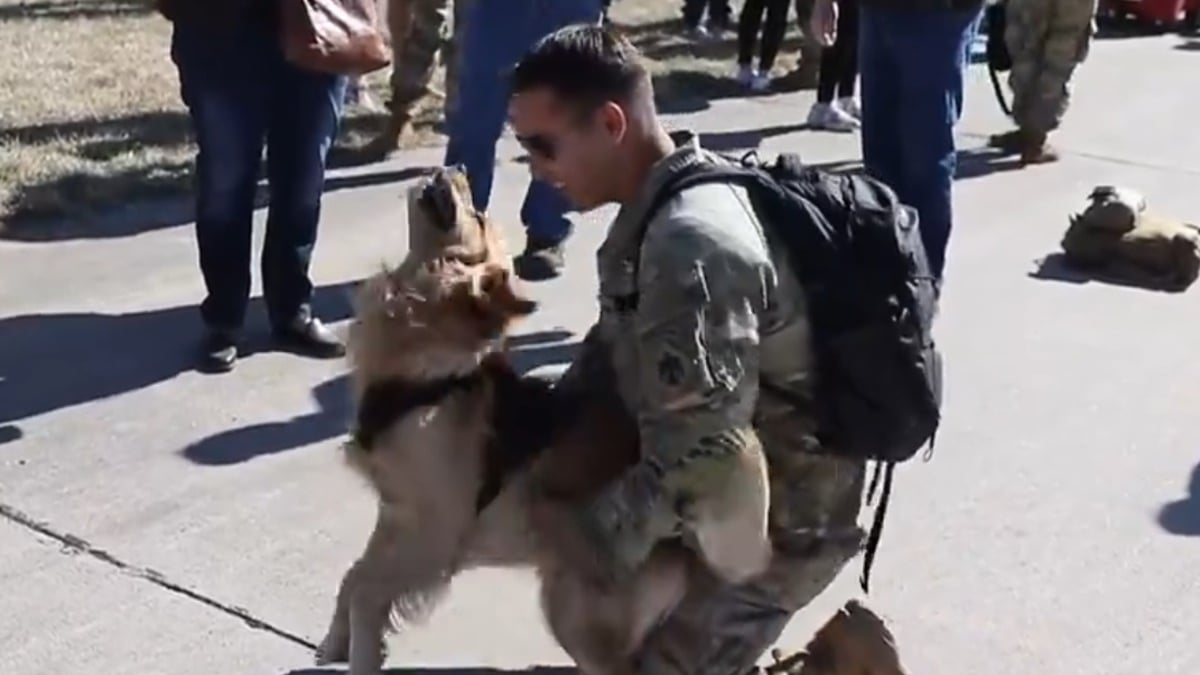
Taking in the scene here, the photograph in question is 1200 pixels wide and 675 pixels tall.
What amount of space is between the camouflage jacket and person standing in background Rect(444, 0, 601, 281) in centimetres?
308

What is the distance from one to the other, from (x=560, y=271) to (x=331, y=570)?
8.09 feet

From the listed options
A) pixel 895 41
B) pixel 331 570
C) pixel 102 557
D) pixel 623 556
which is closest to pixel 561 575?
pixel 623 556

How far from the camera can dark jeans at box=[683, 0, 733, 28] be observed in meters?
12.1

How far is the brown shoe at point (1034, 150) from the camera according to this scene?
29.2 feet

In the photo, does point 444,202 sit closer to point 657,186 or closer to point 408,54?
point 657,186

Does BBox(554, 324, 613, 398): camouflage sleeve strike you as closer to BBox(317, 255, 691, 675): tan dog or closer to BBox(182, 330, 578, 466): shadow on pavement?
BBox(317, 255, 691, 675): tan dog

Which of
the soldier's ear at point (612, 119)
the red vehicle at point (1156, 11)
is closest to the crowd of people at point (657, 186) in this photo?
the soldier's ear at point (612, 119)

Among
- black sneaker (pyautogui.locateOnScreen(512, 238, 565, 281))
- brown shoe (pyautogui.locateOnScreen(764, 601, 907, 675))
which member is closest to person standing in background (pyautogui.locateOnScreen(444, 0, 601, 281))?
black sneaker (pyautogui.locateOnScreen(512, 238, 565, 281))

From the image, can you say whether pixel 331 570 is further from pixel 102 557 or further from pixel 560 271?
pixel 560 271

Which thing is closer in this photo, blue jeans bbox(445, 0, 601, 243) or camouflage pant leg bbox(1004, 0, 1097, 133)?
blue jeans bbox(445, 0, 601, 243)

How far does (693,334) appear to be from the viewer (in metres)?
2.84

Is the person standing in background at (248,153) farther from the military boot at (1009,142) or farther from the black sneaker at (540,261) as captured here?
the military boot at (1009,142)

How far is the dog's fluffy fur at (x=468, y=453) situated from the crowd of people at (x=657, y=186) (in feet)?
0.28

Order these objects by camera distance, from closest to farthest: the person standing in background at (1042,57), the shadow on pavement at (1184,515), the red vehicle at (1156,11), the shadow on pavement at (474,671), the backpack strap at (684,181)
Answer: the backpack strap at (684,181)
the shadow on pavement at (474,671)
the shadow on pavement at (1184,515)
the person standing in background at (1042,57)
the red vehicle at (1156,11)
